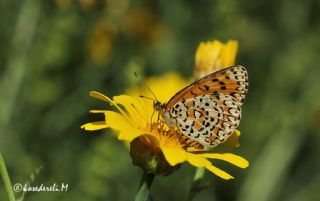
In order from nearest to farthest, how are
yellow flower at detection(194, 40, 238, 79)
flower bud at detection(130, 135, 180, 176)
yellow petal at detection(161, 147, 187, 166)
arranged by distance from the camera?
yellow petal at detection(161, 147, 187, 166) < flower bud at detection(130, 135, 180, 176) < yellow flower at detection(194, 40, 238, 79)

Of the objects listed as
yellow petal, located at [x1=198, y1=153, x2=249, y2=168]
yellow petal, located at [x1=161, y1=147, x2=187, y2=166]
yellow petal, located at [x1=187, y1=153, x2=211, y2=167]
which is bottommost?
yellow petal, located at [x1=198, y1=153, x2=249, y2=168]

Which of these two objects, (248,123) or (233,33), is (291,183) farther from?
(233,33)

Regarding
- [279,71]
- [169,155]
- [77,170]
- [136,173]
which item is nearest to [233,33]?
[279,71]

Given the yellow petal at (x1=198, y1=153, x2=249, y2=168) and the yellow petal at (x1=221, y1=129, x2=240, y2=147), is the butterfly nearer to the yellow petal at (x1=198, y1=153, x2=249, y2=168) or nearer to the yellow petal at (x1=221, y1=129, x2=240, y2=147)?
the yellow petal at (x1=221, y1=129, x2=240, y2=147)

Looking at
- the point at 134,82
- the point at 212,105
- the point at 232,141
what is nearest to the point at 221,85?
the point at 212,105

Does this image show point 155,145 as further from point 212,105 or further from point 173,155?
point 212,105

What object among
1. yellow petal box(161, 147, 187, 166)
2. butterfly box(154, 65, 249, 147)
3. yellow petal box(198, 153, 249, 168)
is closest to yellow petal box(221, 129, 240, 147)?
butterfly box(154, 65, 249, 147)

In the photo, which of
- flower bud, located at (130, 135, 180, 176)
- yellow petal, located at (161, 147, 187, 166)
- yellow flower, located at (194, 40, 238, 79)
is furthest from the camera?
yellow flower, located at (194, 40, 238, 79)

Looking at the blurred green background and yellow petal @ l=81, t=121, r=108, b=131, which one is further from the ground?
yellow petal @ l=81, t=121, r=108, b=131
